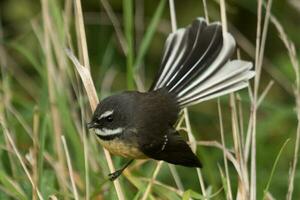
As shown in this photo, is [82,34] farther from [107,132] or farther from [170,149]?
[170,149]

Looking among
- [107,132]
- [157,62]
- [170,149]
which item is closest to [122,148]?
[107,132]

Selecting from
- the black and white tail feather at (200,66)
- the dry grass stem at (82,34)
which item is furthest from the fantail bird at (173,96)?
the dry grass stem at (82,34)

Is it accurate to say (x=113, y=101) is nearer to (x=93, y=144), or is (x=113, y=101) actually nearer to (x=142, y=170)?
(x=93, y=144)

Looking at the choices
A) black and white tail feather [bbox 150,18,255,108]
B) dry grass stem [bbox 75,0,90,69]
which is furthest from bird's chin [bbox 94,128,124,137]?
black and white tail feather [bbox 150,18,255,108]

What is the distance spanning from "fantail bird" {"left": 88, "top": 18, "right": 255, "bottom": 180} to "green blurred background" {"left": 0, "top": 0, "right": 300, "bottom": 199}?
416 mm

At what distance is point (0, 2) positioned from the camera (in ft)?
20.8

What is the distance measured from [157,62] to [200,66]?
7.57ft

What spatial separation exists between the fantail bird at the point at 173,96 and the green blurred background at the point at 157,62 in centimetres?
42

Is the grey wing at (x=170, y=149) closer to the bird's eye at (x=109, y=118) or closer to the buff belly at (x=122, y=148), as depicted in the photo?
the buff belly at (x=122, y=148)

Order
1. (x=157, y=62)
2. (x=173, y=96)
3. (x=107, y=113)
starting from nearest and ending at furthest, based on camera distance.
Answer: (x=107, y=113)
(x=173, y=96)
(x=157, y=62)

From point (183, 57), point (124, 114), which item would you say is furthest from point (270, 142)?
point (124, 114)

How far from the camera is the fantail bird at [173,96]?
3.67 metres

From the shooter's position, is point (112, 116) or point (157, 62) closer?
point (112, 116)

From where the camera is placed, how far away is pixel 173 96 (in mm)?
4078
